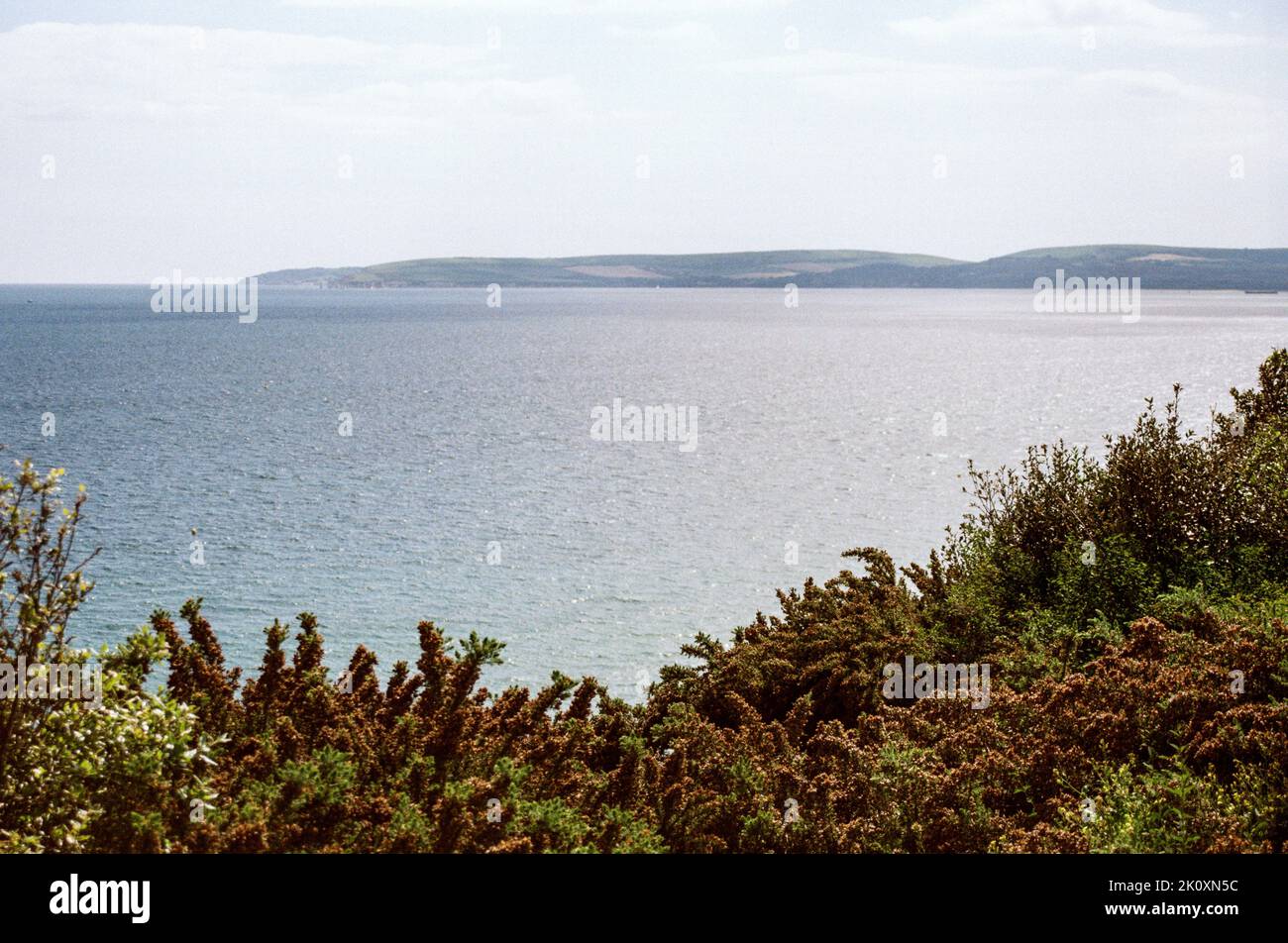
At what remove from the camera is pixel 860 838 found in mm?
8273

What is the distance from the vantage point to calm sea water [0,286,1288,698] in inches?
1321

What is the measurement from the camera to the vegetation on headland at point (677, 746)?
6.62 metres

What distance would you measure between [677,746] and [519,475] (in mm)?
44846

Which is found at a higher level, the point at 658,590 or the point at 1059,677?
the point at 1059,677

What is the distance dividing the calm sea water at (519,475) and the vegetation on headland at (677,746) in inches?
610

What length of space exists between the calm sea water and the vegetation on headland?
15.5m

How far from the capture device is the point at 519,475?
54.3 metres

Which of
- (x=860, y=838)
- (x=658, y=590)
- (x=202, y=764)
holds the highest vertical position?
(x=202, y=764)

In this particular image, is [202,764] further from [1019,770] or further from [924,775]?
[1019,770]

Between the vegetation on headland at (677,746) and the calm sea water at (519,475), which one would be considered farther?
the calm sea water at (519,475)

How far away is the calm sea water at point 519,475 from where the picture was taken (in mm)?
33562
